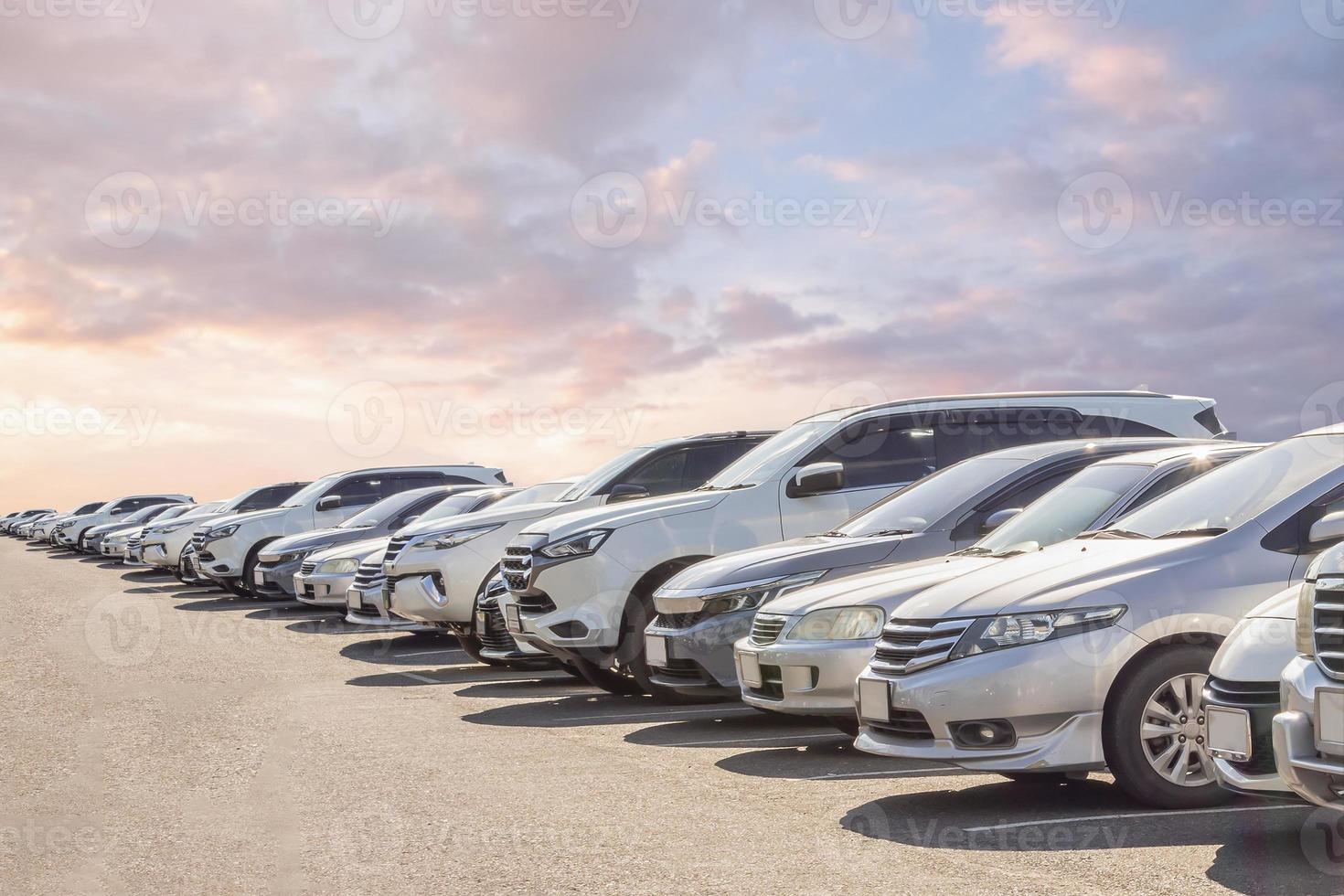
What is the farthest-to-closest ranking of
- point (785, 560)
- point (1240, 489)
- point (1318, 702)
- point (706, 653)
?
point (706, 653) < point (785, 560) < point (1240, 489) < point (1318, 702)

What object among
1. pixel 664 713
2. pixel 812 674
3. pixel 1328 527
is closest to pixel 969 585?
pixel 812 674

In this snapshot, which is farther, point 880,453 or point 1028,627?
point 880,453

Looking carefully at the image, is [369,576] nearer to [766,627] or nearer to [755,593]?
[755,593]

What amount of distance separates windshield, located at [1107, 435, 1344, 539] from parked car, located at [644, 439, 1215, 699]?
1627mm

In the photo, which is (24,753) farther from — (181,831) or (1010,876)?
(1010,876)

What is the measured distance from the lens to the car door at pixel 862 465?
1095cm

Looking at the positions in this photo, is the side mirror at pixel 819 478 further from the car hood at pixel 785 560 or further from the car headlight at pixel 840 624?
the car headlight at pixel 840 624

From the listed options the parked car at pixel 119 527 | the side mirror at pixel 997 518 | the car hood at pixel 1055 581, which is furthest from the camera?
the parked car at pixel 119 527

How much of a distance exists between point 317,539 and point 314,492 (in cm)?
366

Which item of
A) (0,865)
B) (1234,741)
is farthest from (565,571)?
(1234,741)

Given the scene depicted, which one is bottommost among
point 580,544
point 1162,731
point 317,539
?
point 1162,731

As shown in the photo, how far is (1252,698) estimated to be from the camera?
17.0 feet

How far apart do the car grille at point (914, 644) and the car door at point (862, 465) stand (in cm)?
418

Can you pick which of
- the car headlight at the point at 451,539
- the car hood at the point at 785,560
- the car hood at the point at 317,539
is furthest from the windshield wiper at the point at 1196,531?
the car hood at the point at 317,539
